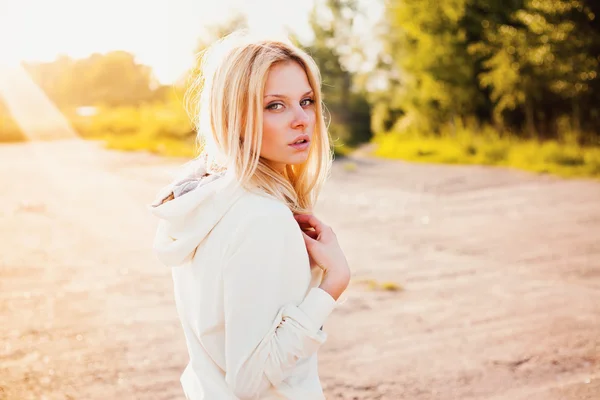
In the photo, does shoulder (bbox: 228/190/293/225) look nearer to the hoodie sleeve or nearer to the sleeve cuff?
the hoodie sleeve

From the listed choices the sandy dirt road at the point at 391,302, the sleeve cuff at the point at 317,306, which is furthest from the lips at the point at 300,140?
the sandy dirt road at the point at 391,302

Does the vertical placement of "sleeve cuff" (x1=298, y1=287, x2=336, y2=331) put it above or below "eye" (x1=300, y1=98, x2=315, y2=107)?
below

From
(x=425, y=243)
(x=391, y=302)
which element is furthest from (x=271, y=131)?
(x=425, y=243)

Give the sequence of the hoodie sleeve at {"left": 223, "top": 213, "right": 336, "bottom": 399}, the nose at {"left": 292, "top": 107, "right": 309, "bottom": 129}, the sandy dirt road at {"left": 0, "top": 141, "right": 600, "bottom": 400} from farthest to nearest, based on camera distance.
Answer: the sandy dirt road at {"left": 0, "top": 141, "right": 600, "bottom": 400} < the nose at {"left": 292, "top": 107, "right": 309, "bottom": 129} < the hoodie sleeve at {"left": 223, "top": 213, "right": 336, "bottom": 399}

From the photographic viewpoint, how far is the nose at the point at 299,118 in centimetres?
145

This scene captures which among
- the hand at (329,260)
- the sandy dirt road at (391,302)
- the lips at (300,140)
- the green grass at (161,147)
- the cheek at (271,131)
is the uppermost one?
the cheek at (271,131)

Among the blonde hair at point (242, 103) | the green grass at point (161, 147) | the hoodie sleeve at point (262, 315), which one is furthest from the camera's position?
the green grass at point (161, 147)

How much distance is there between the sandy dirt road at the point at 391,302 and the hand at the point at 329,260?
199 cm

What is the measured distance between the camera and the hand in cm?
141

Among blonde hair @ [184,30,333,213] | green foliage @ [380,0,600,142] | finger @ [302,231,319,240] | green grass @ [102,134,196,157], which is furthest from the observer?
green grass @ [102,134,196,157]

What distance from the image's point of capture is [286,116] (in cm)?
144

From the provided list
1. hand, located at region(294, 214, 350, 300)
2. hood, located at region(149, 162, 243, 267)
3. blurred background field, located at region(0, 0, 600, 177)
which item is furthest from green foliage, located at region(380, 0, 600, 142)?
hood, located at region(149, 162, 243, 267)

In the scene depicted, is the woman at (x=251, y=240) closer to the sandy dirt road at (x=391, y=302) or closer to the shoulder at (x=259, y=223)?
the shoulder at (x=259, y=223)

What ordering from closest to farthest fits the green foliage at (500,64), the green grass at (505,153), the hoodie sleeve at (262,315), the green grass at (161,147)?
the hoodie sleeve at (262,315), the green grass at (505,153), the green foliage at (500,64), the green grass at (161,147)
